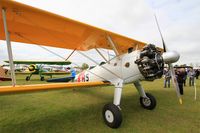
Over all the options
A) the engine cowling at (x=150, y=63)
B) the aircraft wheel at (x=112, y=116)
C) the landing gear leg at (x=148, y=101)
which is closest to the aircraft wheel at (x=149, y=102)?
the landing gear leg at (x=148, y=101)

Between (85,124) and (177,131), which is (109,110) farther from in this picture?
(177,131)

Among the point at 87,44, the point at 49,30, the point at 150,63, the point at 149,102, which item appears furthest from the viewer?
the point at 87,44

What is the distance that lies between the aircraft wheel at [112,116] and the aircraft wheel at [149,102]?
1843 millimetres

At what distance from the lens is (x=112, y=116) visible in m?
3.52

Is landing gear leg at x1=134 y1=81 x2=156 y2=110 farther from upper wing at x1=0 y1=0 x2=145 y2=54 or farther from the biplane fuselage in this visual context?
upper wing at x1=0 y1=0 x2=145 y2=54

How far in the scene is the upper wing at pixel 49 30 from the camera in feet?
10.1

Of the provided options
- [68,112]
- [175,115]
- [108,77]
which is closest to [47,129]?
[68,112]

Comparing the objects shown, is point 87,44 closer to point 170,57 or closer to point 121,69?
point 121,69

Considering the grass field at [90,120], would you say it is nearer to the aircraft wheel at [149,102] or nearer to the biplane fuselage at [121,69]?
the aircraft wheel at [149,102]

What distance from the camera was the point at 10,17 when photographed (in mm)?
3281

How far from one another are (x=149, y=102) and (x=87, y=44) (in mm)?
2963

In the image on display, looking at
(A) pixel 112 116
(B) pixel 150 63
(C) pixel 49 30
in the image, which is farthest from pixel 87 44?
(A) pixel 112 116

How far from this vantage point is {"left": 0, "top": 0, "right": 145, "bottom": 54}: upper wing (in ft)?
10.1

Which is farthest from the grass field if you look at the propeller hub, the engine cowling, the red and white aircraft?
the propeller hub
